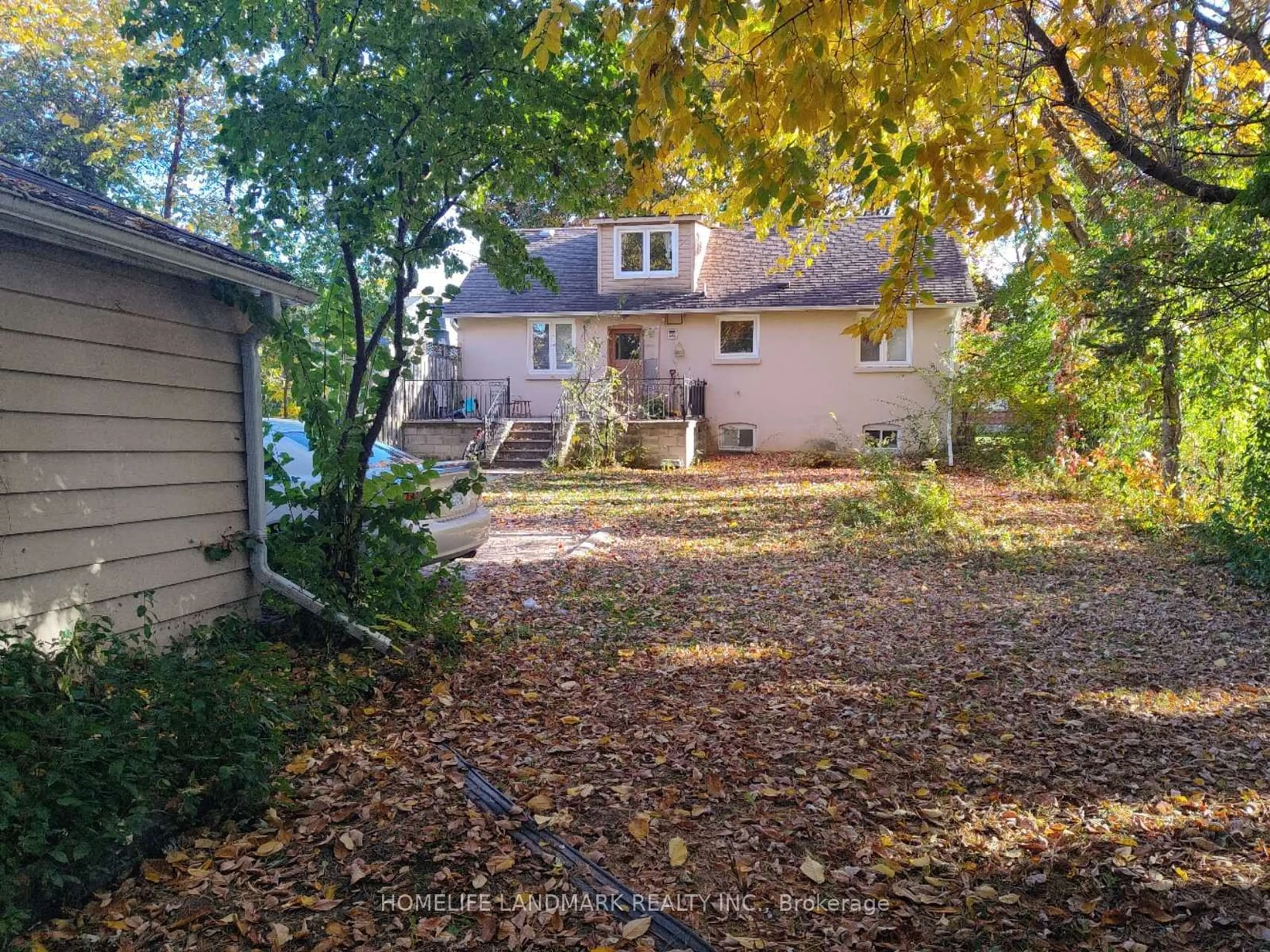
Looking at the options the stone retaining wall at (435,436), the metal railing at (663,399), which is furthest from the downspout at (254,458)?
the stone retaining wall at (435,436)

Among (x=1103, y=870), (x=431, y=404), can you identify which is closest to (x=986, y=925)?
(x=1103, y=870)

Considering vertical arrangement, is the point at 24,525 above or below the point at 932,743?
above

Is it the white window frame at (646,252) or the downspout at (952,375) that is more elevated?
the white window frame at (646,252)

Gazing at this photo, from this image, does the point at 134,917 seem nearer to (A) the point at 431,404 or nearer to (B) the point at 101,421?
(B) the point at 101,421

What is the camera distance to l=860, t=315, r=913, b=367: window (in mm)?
18828

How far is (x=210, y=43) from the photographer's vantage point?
15.3ft

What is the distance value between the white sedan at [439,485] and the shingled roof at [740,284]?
12002 millimetres

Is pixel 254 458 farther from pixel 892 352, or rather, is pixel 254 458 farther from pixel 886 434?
pixel 892 352

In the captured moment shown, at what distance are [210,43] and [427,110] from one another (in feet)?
4.74

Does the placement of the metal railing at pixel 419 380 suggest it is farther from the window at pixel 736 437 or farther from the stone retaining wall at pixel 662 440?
the window at pixel 736 437

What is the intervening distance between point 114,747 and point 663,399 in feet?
51.0

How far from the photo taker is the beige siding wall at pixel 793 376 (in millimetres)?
18688

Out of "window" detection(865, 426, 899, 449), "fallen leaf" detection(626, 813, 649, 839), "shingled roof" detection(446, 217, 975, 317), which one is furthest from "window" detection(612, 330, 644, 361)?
"fallen leaf" detection(626, 813, 649, 839)

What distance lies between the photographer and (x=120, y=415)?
4.24m
